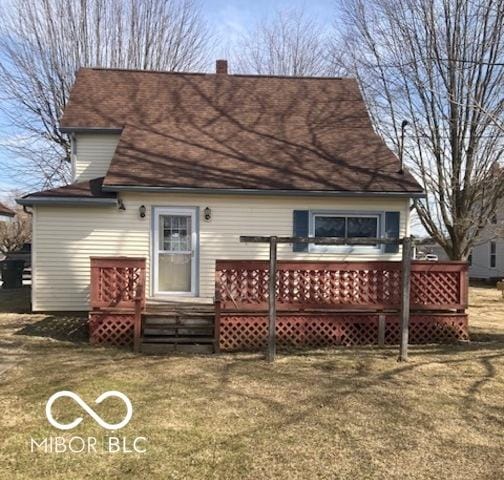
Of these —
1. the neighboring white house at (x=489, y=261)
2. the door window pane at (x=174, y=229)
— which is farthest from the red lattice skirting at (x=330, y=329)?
the neighboring white house at (x=489, y=261)

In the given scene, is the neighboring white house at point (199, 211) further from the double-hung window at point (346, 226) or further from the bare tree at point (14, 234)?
the bare tree at point (14, 234)

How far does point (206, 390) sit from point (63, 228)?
6386 millimetres

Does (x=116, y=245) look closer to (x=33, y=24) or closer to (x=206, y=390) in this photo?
(x=206, y=390)

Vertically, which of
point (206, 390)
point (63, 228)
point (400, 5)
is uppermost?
point (400, 5)

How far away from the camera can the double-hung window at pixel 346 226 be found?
37.0 feet

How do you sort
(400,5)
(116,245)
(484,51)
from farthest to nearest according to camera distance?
(400,5) → (484,51) → (116,245)

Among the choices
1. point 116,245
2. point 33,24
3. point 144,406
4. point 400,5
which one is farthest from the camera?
point 33,24

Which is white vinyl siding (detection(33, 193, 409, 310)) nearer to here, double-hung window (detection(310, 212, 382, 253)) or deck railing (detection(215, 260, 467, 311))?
double-hung window (detection(310, 212, 382, 253))

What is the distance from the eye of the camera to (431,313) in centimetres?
903

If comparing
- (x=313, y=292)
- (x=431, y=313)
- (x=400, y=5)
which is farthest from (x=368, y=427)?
(x=400, y=5)

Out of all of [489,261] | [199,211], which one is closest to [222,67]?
[199,211]

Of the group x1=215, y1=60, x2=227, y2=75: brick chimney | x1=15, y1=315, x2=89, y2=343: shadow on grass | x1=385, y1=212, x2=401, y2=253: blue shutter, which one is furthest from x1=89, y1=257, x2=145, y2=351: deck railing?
x1=215, y1=60, x2=227, y2=75: brick chimney

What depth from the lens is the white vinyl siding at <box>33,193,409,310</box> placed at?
1105 cm

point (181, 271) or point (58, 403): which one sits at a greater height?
point (181, 271)
